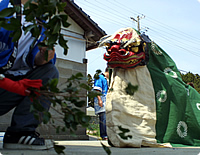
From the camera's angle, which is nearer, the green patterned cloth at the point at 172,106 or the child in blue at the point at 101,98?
the green patterned cloth at the point at 172,106

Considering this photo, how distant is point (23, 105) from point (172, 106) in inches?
69.3

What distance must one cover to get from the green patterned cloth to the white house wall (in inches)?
115

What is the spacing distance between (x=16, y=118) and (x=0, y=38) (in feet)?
1.85

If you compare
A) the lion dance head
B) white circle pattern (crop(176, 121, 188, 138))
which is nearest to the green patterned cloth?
white circle pattern (crop(176, 121, 188, 138))

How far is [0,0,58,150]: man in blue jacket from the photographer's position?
5.91 ft

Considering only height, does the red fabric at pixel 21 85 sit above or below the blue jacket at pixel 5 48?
below

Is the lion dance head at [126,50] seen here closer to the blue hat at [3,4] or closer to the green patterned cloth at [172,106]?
the green patterned cloth at [172,106]

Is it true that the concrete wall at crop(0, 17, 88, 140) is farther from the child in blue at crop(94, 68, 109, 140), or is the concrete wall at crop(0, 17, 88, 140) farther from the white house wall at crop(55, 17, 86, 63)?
the child in blue at crop(94, 68, 109, 140)

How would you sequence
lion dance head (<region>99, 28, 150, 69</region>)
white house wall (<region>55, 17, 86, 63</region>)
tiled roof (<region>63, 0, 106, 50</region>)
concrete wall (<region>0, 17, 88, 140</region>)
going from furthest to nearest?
tiled roof (<region>63, 0, 106, 50</region>) < white house wall (<region>55, 17, 86, 63</region>) < concrete wall (<region>0, 17, 88, 140</region>) < lion dance head (<region>99, 28, 150, 69</region>)

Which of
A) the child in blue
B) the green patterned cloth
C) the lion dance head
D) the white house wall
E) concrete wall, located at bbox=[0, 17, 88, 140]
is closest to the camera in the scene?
the lion dance head

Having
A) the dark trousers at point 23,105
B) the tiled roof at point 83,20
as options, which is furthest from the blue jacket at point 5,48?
the tiled roof at point 83,20

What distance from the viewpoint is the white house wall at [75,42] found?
19.2ft

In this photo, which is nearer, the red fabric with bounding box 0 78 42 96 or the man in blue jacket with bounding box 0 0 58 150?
the red fabric with bounding box 0 78 42 96

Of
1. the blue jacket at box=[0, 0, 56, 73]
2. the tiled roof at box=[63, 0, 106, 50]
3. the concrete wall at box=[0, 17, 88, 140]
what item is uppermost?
the tiled roof at box=[63, 0, 106, 50]
